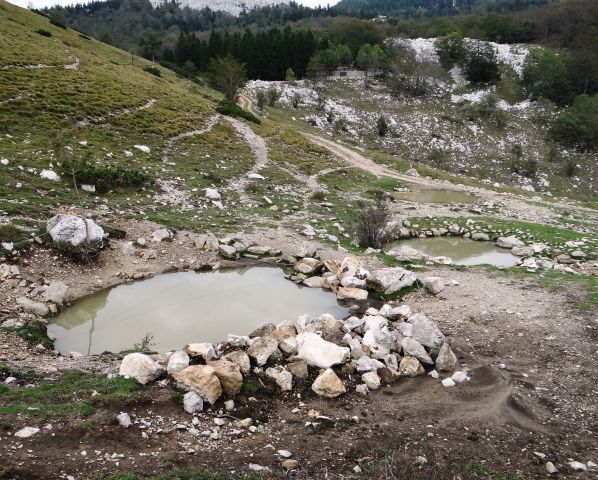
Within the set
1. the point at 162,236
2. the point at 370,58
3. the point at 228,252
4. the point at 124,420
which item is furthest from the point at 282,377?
the point at 370,58

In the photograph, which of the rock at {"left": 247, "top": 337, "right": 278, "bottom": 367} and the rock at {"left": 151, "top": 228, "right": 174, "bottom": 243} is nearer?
the rock at {"left": 247, "top": 337, "right": 278, "bottom": 367}

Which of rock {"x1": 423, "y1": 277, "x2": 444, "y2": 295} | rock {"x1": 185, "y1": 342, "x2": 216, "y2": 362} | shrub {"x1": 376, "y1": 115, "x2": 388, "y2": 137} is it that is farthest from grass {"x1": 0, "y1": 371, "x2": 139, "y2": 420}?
shrub {"x1": 376, "y1": 115, "x2": 388, "y2": 137}

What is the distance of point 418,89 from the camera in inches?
3561

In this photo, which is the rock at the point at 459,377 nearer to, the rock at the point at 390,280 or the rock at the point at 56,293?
the rock at the point at 390,280

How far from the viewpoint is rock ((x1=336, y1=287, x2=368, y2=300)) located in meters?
16.0

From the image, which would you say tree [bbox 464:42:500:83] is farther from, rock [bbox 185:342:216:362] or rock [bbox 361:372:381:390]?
rock [bbox 185:342:216:362]

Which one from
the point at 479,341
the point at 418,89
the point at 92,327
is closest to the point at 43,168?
the point at 92,327

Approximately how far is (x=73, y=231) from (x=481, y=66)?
3919 inches

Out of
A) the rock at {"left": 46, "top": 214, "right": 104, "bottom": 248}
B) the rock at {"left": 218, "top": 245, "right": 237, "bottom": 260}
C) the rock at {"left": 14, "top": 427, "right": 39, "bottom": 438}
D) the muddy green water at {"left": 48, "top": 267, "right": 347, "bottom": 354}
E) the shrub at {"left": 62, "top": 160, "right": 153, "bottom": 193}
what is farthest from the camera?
the shrub at {"left": 62, "top": 160, "right": 153, "bottom": 193}

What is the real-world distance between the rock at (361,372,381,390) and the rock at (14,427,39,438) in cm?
686

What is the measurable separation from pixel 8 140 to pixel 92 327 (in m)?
19.8

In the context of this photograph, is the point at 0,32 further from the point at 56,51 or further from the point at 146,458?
the point at 146,458

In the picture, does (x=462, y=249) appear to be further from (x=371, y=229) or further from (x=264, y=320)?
(x=264, y=320)

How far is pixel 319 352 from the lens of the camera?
11.2 metres
